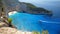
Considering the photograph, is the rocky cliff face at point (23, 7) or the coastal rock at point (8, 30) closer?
the rocky cliff face at point (23, 7)

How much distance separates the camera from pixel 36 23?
4613 millimetres

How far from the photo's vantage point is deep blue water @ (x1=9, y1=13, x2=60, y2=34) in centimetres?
429

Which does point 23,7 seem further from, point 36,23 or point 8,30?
point 8,30

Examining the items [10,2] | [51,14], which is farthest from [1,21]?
[51,14]

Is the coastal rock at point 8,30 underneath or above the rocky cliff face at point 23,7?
underneath

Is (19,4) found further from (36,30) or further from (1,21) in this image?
(1,21)

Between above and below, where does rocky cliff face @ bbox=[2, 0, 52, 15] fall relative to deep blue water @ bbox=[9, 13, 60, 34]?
above

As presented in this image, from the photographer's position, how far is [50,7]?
4.32 meters

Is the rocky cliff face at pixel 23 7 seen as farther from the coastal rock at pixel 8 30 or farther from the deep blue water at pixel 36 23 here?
the coastal rock at pixel 8 30

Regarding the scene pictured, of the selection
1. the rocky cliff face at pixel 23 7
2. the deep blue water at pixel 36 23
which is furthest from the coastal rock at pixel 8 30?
the rocky cliff face at pixel 23 7

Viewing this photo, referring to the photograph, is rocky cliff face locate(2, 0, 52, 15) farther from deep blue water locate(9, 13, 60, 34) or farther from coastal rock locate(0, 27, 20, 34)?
coastal rock locate(0, 27, 20, 34)

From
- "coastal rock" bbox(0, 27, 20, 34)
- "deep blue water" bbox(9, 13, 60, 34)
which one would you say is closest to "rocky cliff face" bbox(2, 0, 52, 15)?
"deep blue water" bbox(9, 13, 60, 34)

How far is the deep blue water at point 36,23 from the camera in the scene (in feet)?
14.1

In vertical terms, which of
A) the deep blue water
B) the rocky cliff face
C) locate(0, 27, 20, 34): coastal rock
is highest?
the rocky cliff face
